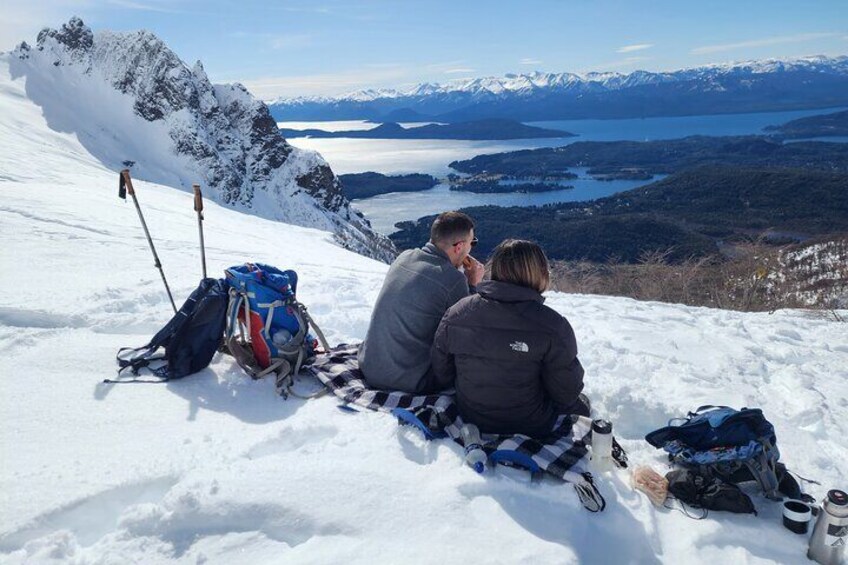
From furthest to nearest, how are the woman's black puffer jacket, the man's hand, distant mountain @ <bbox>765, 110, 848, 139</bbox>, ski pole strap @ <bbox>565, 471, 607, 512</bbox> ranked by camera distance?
distant mountain @ <bbox>765, 110, 848, 139</bbox>, the man's hand, the woman's black puffer jacket, ski pole strap @ <bbox>565, 471, 607, 512</bbox>

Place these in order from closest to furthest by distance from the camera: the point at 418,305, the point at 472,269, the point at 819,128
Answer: the point at 418,305, the point at 472,269, the point at 819,128

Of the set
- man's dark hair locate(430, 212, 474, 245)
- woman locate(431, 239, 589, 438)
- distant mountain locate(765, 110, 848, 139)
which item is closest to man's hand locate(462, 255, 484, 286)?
man's dark hair locate(430, 212, 474, 245)

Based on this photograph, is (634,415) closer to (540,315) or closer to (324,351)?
(540,315)

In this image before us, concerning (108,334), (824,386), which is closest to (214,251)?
(108,334)

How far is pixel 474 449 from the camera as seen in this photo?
3.50m

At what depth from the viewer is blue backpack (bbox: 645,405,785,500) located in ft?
11.0

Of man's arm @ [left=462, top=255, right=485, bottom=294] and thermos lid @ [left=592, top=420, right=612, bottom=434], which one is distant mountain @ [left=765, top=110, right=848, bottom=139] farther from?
thermos lid @ [left=592, top=420, right=612, bottom=434]

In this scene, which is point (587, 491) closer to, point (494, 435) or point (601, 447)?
point (601, 447)

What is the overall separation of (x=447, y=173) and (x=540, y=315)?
15685 cm

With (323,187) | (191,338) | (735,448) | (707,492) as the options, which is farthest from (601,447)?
(323,187)

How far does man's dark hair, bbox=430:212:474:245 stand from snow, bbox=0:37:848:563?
4.65 ft

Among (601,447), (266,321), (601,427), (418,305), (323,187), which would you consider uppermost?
(418,305)

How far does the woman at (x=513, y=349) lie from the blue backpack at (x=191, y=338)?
2088 mm

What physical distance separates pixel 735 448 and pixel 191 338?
4.10 metres
